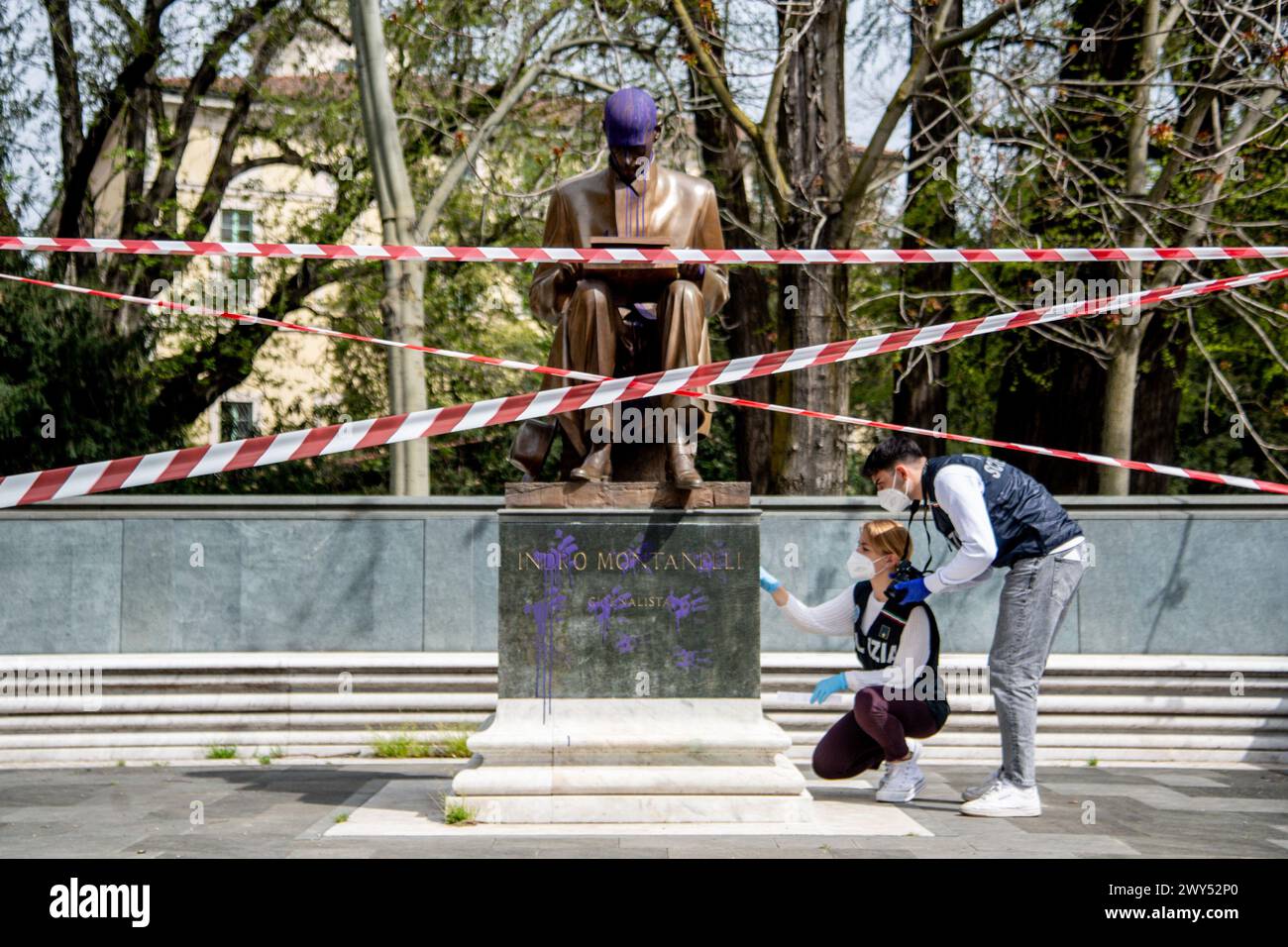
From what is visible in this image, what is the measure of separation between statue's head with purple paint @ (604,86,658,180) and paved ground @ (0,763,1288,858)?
314cm

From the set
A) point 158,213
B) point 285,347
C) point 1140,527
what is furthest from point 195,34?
point 1140,527

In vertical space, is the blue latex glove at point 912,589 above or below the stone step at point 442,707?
above

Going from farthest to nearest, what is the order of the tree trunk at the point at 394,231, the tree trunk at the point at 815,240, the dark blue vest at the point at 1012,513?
the tree trunk at the point at 815,240 → the tree trunk at the point at 394,231 → the dark blue vest at the point at 1012,513

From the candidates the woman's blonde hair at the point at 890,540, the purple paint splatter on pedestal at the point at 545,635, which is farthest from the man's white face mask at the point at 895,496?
the purple paint splatter on pedestal at the point at 545,635

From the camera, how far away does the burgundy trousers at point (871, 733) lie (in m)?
6.60

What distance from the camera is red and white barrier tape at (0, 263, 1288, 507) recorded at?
540cm

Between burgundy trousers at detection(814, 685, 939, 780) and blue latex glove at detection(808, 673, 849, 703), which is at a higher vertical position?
blue latex glove at detection(808, 673, 849, 703)

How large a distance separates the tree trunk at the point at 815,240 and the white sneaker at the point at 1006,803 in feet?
18.7

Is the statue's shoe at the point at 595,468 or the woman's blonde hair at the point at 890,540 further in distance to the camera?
the woman's blonde hair at the point at 890,540

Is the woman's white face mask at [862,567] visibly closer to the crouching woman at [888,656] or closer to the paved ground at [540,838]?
the crouching woman at [888,656]

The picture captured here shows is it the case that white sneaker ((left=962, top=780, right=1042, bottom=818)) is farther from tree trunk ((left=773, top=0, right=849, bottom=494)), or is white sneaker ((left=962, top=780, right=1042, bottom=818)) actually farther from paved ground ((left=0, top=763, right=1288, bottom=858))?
tree trunk ((left=773, top=0, right=849, bottom=494))

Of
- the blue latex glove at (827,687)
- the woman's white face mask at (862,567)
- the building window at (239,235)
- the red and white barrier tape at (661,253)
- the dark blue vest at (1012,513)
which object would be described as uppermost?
the building window at (239,235)

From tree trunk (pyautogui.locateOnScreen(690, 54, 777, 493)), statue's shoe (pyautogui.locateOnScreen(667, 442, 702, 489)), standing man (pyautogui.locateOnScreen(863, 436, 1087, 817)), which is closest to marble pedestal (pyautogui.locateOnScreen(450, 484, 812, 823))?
statue's shoe (pyautogui.locateOnScreen(667, 442, 702, 489))

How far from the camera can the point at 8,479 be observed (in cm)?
529
